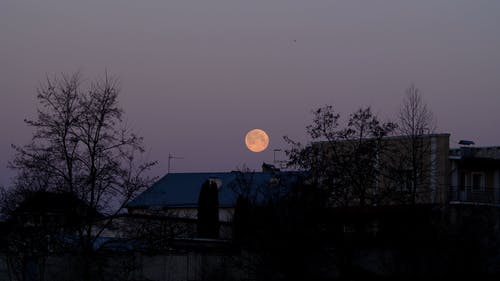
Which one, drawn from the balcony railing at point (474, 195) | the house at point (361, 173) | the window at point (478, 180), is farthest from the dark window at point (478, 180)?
the house at point (361, 173)

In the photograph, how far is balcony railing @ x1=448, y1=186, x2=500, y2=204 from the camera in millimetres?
50000

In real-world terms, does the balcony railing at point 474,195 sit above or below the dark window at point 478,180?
below

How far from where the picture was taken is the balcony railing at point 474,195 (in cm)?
5000

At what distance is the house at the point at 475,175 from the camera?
50.4 metres

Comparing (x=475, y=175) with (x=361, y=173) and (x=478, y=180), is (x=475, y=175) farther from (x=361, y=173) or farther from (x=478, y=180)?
(x=361, y=173)

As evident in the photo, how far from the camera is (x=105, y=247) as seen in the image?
1125 inches

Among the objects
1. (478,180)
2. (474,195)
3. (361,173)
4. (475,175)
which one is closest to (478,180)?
(478,180)

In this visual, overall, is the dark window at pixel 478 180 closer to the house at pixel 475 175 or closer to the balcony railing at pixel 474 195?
the house at pixel 475 175

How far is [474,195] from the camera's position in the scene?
5056 cm

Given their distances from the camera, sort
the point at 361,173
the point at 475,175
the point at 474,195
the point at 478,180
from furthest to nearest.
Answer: the point at 478,180
the point at 475,175
the point at 474,195
the point at 361,173

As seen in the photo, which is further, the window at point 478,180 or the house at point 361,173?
the window at point 478,180

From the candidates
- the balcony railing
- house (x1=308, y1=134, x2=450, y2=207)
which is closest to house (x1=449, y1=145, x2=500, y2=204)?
the balcony railing

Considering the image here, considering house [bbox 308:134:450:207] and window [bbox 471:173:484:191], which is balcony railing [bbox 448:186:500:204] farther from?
house [bbox 308:134:450:207]

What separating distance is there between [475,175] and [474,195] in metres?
A: 3.04
